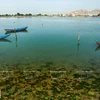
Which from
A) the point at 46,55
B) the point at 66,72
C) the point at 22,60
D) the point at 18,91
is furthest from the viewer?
the point at 46,55

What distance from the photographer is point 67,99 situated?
13.2 m

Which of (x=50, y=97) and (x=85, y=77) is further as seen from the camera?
(x=85, y=77)

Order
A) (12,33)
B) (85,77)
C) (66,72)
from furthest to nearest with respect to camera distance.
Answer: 1. (12,33)
2. (66,72)
3. (85,77)

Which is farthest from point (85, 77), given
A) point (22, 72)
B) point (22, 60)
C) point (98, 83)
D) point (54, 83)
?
point (22, 60)

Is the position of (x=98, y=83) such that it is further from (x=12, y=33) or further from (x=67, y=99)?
(x=12, y=33)

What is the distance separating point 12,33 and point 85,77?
42.0m

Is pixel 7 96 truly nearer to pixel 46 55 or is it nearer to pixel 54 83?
pixel 54 83

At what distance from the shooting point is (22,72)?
61.1 feet

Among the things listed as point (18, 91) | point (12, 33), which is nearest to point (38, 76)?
point (18, 91)

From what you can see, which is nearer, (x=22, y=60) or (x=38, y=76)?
(x=38, y=76)

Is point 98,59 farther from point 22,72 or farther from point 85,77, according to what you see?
point 22,72

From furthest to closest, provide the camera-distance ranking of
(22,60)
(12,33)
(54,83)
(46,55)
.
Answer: (12,33), (46,55), (22,60), (54,83)

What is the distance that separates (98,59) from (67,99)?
12.4 metres

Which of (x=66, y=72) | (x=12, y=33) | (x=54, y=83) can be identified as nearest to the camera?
(x=54, y=83)
